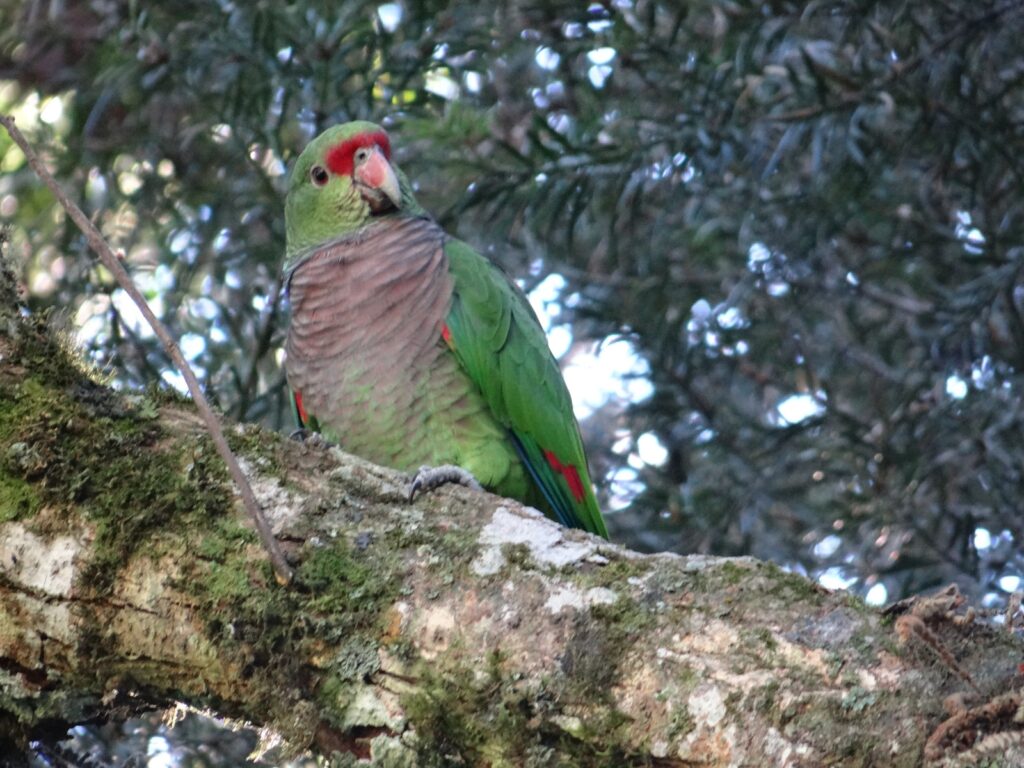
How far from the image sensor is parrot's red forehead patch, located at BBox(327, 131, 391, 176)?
3.59 meters

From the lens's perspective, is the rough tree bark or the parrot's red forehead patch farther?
the parrot's red forehead patch

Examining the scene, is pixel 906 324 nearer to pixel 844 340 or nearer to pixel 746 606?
pixel 844 340

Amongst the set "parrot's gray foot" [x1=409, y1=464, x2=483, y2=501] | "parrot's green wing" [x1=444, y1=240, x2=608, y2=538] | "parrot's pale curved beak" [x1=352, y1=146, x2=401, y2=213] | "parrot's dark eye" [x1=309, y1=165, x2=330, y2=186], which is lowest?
"parrot's gray foot" [x1=409, y1=464, x2=483, y2=501]

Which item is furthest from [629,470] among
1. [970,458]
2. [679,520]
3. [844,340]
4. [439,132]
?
[439,132]

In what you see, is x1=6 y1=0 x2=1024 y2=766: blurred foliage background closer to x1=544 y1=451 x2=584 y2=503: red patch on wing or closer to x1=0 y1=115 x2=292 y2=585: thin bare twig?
x1=544 y1=451 x2=584 y2=503: red patch on wing

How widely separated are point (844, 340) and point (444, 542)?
333 centimetres

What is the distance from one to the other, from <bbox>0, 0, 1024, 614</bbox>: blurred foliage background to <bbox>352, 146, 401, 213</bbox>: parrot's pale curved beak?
0.36 metres

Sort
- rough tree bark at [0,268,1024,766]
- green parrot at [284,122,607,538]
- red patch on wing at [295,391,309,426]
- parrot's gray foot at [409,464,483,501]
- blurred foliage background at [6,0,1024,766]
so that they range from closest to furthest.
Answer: rough tree bark at [0,268,1024,766] → parrot's gray foot at [409,464,483,501] → green parrot at [284,122,607,538] → red patch on wing at [295,391,309,426] → blurred foliage background at [6,0,1024,766]

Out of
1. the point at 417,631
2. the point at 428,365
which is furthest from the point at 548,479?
the point at 417,631

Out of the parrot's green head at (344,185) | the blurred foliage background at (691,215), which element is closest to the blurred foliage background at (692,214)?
the blurred foliage background at (691,215)

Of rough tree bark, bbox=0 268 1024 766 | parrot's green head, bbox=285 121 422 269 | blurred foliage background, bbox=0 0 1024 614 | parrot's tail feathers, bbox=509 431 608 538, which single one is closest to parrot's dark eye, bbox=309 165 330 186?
parrot's green head, bbox=285 121 422 269

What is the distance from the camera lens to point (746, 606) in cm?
161

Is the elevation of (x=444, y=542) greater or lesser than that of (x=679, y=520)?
lesser

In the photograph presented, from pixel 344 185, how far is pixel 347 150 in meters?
0.11
